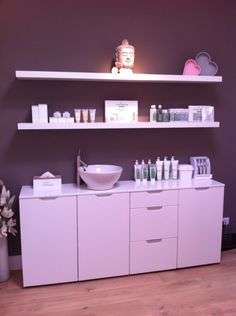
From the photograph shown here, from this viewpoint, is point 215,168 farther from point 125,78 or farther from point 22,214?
point 22,214

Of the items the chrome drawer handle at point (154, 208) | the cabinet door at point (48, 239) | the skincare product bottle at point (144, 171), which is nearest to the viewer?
the cabinet door at point (48, 239)

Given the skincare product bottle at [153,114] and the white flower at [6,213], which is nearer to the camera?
the white flower at [6,213]

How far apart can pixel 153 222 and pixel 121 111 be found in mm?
1001

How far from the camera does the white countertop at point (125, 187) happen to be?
2.44 metres

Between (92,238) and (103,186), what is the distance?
1.38 ft

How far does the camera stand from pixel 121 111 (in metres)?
2.78

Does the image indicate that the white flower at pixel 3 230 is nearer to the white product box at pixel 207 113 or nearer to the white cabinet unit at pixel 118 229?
the white cabinet unit at pixel 118 229

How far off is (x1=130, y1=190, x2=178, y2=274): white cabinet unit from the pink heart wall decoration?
3.51 ft

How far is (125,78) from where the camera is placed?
2549 millimetres

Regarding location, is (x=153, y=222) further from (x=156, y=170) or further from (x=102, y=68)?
(x=102, y=68)

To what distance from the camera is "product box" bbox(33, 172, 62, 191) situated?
8.27 ft

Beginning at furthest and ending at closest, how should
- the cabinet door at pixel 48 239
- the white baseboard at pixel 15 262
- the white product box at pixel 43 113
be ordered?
the white baseboard at pixel 15 262, the white product box at pixel 43 113, the cabinet door at pixel 48 239

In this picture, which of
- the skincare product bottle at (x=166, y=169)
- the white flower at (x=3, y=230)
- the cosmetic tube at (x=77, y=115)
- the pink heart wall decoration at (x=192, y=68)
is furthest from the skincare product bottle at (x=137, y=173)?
the white flower at (x=3, y=230)

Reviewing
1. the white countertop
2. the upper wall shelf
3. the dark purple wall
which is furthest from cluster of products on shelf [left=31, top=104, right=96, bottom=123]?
the white countertop
